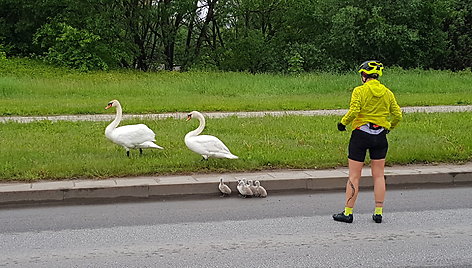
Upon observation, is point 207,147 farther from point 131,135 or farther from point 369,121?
point 369,121

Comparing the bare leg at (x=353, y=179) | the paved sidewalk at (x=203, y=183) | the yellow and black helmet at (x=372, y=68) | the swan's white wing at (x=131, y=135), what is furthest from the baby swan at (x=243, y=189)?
the yellow and black helmet at (x=372, y=68)

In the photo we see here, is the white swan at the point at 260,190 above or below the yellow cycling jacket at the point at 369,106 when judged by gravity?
below

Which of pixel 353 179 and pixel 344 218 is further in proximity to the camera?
pixel 344 218

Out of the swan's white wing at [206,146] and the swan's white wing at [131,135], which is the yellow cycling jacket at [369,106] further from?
the swan's white wing at [131,135]

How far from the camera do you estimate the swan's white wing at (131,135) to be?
10.1m

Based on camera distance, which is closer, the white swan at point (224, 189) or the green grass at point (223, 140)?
the white swan at point (224, 189)

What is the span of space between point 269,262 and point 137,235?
5.56 ft

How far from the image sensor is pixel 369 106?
Answer: 7.19m

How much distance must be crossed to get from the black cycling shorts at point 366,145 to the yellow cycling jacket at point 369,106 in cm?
12

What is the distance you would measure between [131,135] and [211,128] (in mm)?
4081

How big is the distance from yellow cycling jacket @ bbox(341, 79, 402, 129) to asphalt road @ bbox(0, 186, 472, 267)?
1223 millimetres

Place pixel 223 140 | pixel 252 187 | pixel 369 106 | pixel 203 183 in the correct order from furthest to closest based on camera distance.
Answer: pixel 223 140 → pixel 203 183 → pixel 252 187 → pixel 369 106

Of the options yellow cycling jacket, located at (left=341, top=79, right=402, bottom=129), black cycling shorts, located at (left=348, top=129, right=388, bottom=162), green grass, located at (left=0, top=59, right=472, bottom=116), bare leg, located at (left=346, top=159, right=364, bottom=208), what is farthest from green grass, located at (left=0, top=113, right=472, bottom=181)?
green grass, located at (left=0, top=59, right=472, bottom=116)

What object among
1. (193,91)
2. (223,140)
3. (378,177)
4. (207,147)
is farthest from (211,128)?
(193,91)
